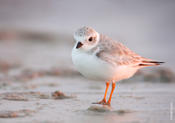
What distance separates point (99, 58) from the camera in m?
5.02

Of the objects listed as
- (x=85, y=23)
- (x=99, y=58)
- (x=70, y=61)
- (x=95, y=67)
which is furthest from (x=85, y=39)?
(x=85, y=23)

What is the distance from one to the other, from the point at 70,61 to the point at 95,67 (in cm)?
509

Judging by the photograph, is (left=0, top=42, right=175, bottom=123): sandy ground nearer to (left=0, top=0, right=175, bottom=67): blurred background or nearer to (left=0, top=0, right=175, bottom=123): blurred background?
(left=0, top=0, right=175, bottom=123): blurred background

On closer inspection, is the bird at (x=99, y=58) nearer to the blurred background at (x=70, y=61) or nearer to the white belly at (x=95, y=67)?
the white belly at (x=95, y=67)

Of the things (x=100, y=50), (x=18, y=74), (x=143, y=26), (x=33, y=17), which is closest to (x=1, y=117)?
(x=100, y=50)

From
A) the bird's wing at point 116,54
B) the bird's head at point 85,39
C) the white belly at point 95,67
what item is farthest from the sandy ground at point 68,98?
the bird's head at point 85,39

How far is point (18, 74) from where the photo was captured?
7914 mm

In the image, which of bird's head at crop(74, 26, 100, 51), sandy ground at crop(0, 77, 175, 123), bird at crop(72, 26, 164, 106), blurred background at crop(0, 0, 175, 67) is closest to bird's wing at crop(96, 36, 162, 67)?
bird at crop(72, 26, 164, 106)

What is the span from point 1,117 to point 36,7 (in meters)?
14.1

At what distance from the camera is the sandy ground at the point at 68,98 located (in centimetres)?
424

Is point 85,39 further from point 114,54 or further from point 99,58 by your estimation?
point 114,54

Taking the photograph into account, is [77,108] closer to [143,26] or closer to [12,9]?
[143,26]

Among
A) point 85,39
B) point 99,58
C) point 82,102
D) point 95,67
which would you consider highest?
point 85,39

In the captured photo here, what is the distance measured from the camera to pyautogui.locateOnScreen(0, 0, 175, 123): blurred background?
460 cm
